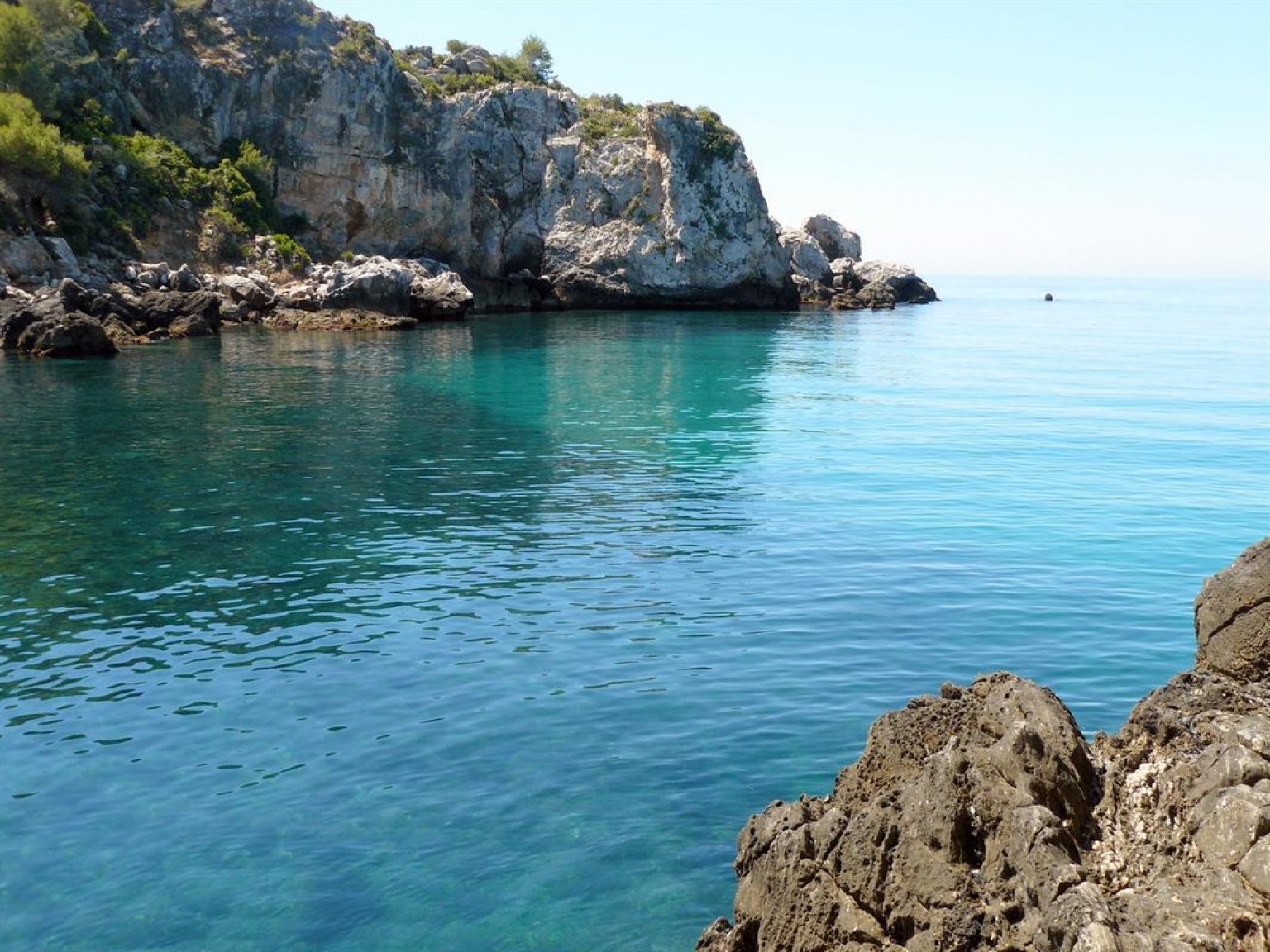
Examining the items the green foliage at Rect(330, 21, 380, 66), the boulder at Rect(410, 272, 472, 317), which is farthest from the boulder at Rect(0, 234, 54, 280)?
the green foliage at Rect(330, 21, 380, 66)

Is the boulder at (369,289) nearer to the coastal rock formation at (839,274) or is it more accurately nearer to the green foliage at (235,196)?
the green foliage at (235,196)

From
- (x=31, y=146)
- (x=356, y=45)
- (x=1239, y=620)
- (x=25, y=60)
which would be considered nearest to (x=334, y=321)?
(x=31, y=146)

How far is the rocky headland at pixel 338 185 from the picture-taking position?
242 ft

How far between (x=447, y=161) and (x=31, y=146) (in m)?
36.4

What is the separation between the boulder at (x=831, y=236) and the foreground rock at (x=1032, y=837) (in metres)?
121

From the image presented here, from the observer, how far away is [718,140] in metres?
105

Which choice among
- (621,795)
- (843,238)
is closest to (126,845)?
(621,795)

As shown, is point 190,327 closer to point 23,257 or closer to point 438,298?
point 23,257

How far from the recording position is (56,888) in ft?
36.9

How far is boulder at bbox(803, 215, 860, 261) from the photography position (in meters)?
127

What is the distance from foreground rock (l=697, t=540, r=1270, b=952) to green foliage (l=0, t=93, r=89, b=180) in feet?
244

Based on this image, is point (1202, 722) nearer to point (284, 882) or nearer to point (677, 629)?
point (284, 882)

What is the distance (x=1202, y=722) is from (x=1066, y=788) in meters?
1.28

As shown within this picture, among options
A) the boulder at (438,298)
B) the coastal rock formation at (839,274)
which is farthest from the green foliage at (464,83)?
the coastal rock formation at (839,274)
